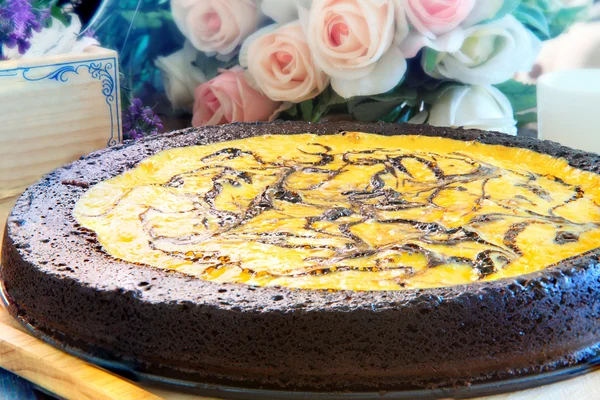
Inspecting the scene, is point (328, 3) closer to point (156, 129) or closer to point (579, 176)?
point (156, 129)

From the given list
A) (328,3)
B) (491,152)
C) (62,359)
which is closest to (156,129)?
(328,3)

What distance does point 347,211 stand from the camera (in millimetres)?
1328

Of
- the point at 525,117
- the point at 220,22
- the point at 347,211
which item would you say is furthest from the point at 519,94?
the point at 347,211

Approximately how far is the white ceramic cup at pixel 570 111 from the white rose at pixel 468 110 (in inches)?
3.6

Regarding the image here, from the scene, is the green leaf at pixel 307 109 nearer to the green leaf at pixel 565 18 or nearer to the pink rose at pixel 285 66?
the pink rose at pixel 285 66

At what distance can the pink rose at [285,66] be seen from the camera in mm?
2027

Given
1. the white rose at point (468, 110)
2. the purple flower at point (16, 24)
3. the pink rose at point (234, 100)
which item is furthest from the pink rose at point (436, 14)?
the purple flower at point (16, 24)

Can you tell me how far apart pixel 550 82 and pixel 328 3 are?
59 cm

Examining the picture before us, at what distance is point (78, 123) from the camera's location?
1.85m

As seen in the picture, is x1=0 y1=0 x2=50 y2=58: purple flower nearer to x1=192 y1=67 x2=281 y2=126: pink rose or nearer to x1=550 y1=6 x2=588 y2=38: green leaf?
x1=192 y1=67 x2=281 y2=126: pink rose

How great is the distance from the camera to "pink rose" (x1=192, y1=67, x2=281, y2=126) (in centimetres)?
220

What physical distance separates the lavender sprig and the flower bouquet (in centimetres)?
20

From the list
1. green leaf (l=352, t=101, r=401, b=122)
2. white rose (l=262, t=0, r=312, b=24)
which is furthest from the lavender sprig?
green leaf (l=352, t=101, r=401, b=122)

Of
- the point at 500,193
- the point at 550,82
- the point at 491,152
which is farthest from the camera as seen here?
the point at 550,82
